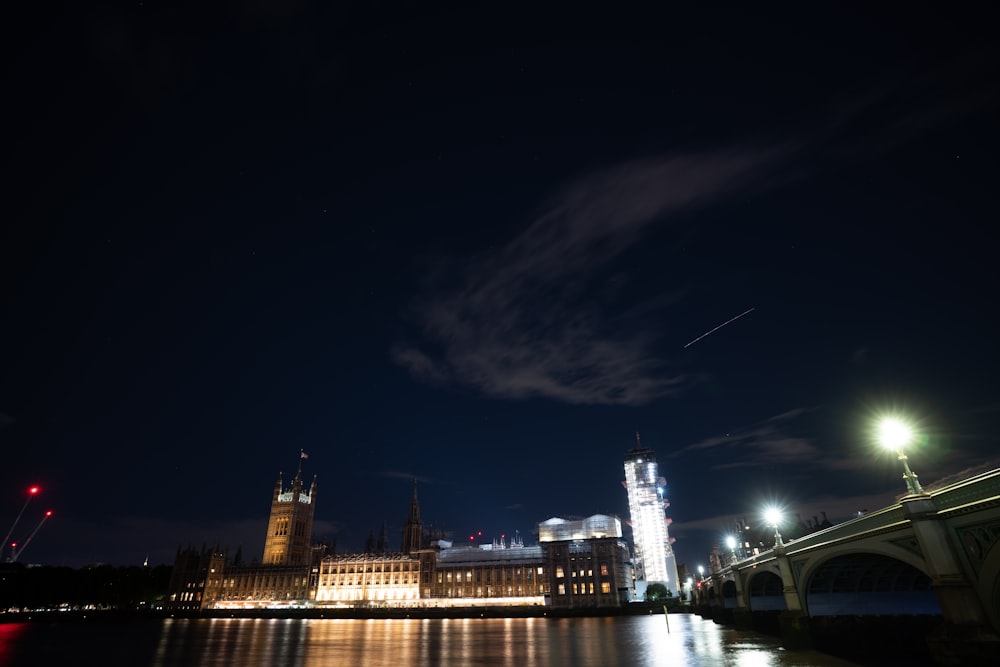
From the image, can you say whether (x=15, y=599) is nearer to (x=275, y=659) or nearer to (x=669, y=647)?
(x=275, y=659)

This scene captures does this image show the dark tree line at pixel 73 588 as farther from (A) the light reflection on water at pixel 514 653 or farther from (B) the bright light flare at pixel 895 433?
(B) the bright light flare at pixel 895 433

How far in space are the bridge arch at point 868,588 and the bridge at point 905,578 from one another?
0.09 m

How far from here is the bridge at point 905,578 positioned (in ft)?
81.1

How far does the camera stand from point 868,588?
4988 cm

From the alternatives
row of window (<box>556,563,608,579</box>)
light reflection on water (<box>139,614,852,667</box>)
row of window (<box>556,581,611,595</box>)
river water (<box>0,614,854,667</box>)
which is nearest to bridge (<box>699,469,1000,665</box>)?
river water (<box>0,614,854,667</box>)

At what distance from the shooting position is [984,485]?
23391 millimetres

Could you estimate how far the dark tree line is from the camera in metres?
154

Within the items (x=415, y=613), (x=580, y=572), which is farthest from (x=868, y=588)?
(x=580, y=572)

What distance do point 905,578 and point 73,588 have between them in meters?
214

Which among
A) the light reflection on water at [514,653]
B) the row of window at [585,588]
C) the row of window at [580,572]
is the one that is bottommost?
the light reflection on water at [514,653]

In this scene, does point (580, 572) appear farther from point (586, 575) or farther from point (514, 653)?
point (514, 653)

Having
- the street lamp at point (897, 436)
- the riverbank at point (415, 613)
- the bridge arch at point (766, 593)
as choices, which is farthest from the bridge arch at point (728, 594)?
the street lamp at point (897, 436)

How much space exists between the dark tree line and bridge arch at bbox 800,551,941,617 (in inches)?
7966

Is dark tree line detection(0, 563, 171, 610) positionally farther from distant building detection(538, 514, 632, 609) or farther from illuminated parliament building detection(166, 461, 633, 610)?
distant building detection(538, 514, 632, 609)
